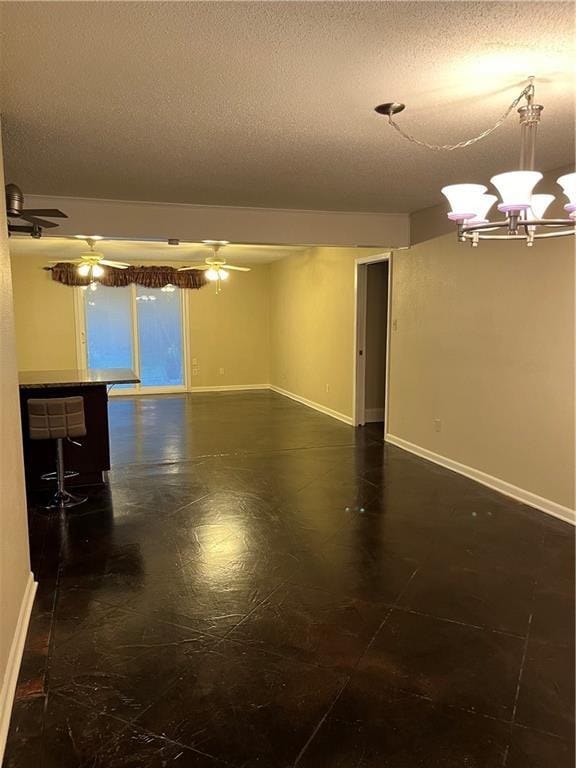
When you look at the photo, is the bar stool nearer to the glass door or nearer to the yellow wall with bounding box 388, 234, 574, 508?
the yellow wall with bounding box 388, 234, 574, 508

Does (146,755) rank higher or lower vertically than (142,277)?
lower

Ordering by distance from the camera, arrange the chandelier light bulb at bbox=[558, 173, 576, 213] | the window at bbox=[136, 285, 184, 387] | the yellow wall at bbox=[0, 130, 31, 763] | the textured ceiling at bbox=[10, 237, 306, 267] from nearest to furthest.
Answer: the yellow wall at bbox=[0, 130, 31, 763]
the chandelier light bulb at bbox=[558, 173, 576, 213]
the textured ceiling at bbox=[10, 237, 306, 267]
the window at bbox=[136, 285, 184, 387]

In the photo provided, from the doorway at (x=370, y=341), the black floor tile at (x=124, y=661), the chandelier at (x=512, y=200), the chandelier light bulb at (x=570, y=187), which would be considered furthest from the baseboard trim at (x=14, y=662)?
the doorway at (x=370, y=341)

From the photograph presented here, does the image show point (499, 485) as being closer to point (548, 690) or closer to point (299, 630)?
point (548, 690)

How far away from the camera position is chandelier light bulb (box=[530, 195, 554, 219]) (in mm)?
2352

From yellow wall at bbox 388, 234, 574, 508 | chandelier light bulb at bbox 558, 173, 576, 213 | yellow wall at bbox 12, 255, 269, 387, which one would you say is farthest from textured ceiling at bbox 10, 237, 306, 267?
chandelier light bulb at bbox 558, 173, 576, 213

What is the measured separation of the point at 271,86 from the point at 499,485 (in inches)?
134

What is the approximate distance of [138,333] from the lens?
32.0ft

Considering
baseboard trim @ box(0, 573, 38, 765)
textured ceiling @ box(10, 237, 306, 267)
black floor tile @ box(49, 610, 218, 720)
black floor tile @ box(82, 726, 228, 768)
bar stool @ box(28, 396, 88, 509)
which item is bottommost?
black floor tile @ box(82, 726, 228, 768)

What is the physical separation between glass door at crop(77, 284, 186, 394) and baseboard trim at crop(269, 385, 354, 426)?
192cm

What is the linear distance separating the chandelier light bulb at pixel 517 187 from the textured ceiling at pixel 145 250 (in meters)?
5.11

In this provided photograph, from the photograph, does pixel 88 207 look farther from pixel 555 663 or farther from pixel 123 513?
pixel 555 663

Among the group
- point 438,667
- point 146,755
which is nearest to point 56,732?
point 146,755

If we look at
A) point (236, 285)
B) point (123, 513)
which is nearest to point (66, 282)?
point (236, 285)
